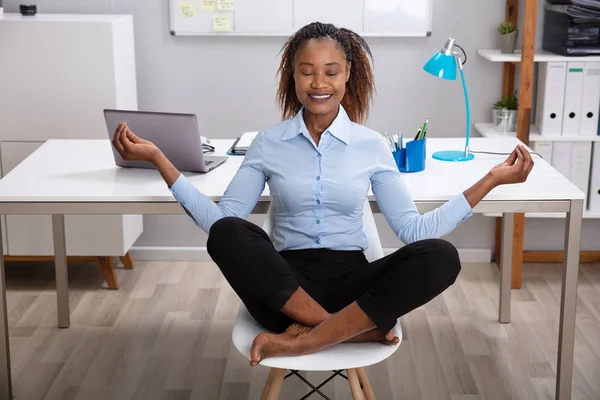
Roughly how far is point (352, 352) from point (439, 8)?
221 cm

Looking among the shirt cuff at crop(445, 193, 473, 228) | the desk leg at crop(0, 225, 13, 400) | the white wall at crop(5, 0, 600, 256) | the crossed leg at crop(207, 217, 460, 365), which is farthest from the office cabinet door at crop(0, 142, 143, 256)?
the shirt cuff at crop(445, 193, 473, 228)

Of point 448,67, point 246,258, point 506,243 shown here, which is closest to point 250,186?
point 246,258

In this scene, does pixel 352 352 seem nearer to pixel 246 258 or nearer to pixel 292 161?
pixel 246 258

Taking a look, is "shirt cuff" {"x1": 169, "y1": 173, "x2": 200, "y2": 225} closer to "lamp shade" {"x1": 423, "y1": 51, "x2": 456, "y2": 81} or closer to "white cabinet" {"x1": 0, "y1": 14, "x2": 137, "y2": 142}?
"lamp shade" {"x1": 423, "y1": 51, "x2": 456, "y2": 81}

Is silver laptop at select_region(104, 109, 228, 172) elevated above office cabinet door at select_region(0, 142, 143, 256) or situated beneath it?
elevated above

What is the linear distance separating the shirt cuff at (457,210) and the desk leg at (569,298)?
338 millimetres

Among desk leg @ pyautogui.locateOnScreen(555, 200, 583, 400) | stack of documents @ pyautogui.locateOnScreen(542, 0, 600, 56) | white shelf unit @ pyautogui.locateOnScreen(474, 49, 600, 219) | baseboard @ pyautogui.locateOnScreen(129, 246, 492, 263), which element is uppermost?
stack of documents @ pyautogui.locateOnScreen(542, 0, 600, 56)

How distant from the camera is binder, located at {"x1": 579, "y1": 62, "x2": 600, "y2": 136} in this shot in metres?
3.68

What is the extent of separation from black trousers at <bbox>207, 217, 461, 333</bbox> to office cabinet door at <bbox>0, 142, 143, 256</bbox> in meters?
1.61

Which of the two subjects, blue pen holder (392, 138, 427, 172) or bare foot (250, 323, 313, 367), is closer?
bare foot (250, 323, 313, 367)

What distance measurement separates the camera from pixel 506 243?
338 centimetres

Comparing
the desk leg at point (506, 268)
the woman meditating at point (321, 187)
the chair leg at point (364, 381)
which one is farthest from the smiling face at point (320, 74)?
the desk leg at point (506, 268)

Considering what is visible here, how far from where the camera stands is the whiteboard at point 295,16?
12.8 feet

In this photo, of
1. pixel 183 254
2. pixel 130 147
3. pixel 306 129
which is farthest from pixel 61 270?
pixel 306 129
